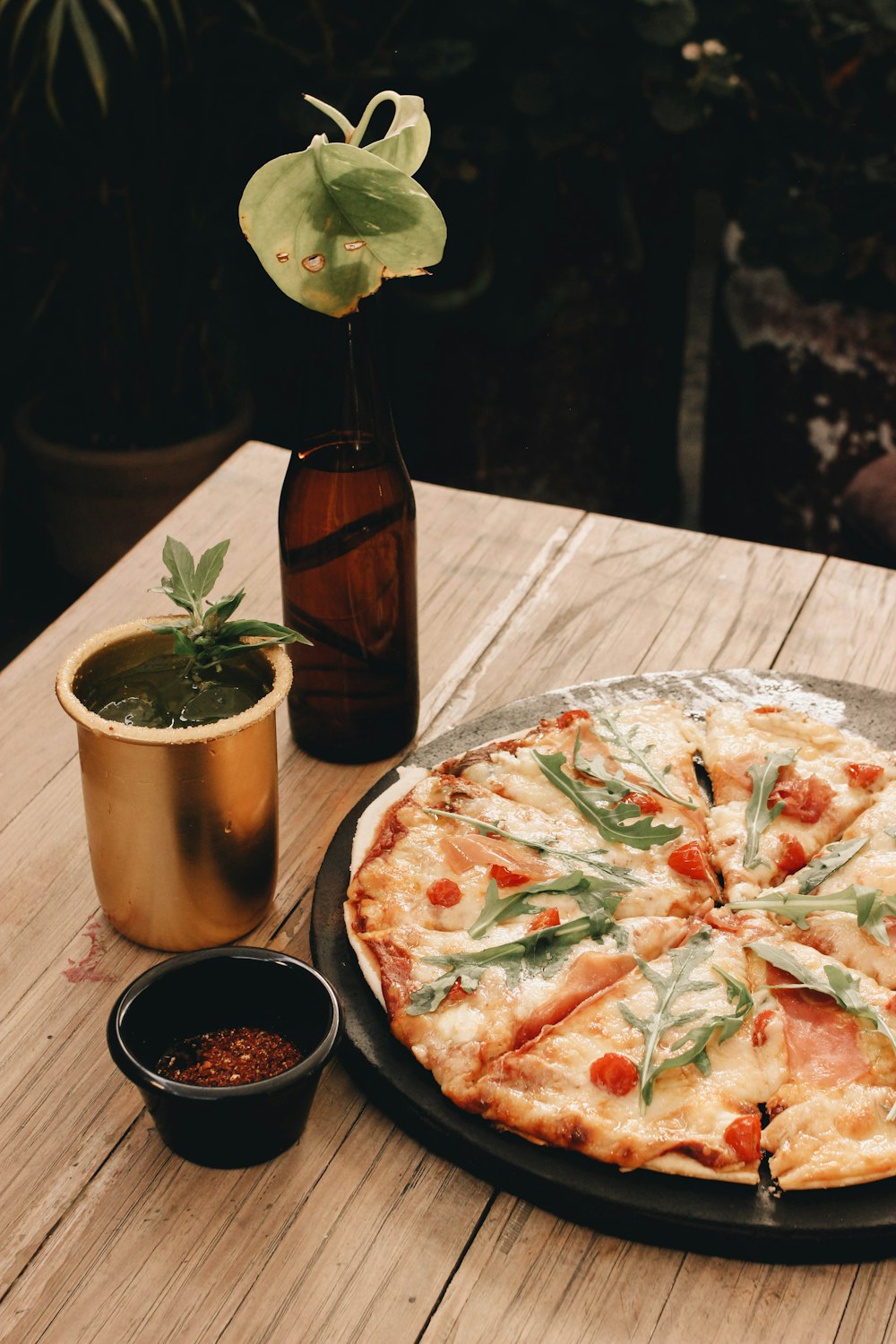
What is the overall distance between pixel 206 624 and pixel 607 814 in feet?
1.60

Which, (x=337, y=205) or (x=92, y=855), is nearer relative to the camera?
(x=337, y=205)

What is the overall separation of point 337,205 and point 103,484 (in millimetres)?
2751

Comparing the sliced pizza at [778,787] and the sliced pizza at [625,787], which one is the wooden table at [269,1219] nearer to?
the sliced pizza at [625,787]

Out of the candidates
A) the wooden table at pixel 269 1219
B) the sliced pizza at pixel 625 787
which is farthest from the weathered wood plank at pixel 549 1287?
the sliced pizza at pixel 625 787

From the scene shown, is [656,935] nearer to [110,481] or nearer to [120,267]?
[110,481]

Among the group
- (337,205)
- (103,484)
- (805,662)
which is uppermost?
(337,205)

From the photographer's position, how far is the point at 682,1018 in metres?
1.26

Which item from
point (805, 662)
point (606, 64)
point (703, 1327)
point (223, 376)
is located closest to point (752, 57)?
point (606, 64)

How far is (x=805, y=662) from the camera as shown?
1996mm

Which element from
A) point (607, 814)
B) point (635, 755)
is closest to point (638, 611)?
point (635, 755)

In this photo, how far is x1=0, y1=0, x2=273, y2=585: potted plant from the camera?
3.53m

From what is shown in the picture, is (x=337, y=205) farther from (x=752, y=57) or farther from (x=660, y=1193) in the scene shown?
(x=752, y=57)

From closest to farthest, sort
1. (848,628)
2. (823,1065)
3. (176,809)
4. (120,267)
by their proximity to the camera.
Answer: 1. (823,1065)
2. (176,809)
3. (848,628)
4. (120,267)

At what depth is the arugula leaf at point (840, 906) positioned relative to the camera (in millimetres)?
1337
